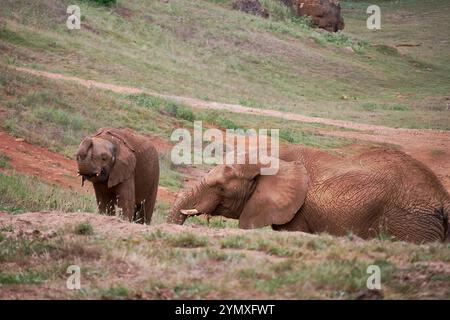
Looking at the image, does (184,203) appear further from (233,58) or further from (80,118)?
(233,58)

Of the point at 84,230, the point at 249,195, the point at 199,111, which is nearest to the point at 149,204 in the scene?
the point at 249,195

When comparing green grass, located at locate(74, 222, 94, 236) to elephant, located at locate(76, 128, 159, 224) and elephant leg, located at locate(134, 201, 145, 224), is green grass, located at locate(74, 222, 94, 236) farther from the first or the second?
elephant leg, located at locate(134, 201, 145, 224)

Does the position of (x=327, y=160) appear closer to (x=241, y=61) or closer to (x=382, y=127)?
(x=382, y=127)

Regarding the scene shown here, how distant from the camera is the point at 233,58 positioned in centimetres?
4275

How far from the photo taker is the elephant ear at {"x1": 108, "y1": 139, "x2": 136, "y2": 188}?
1205cm

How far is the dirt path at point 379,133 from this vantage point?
25.1 meters

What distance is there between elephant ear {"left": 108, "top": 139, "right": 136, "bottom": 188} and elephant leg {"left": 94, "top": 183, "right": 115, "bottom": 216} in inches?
14.9

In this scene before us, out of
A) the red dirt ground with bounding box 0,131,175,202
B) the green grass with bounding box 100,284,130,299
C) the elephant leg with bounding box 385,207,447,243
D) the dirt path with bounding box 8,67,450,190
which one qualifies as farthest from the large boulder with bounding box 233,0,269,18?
the green grass with bounding box 100,284,130,299

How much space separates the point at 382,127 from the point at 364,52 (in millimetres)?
21335

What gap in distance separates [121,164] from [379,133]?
60.4 ft

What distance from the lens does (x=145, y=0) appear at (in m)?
47.4

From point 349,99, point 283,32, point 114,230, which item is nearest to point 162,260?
point 114,230
